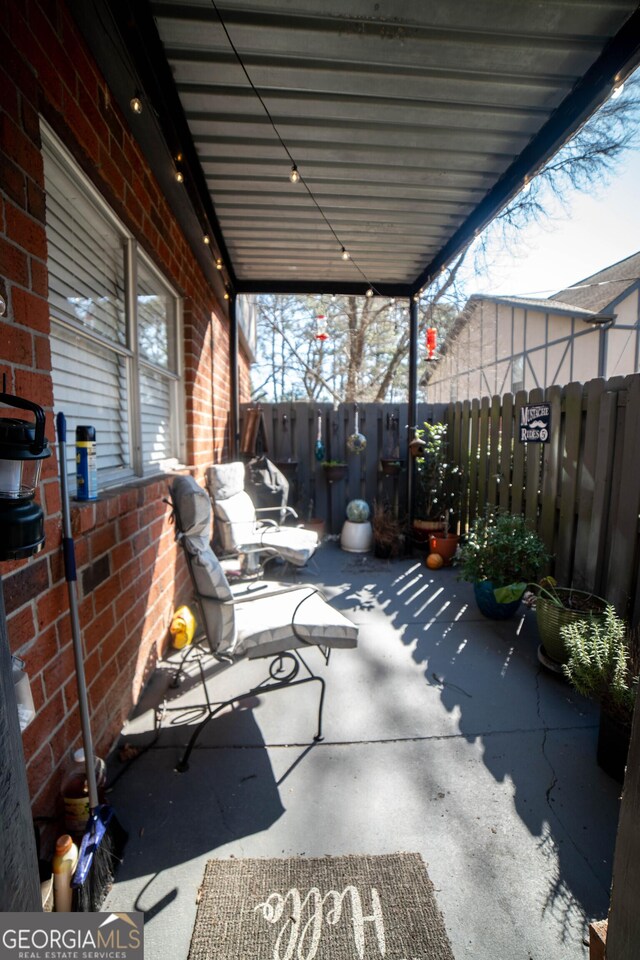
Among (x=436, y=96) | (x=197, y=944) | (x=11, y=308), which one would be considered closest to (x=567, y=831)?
(x=197, y=944)

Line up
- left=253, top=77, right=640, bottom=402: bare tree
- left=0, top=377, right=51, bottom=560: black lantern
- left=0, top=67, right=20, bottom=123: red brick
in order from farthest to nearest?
left=253, top=77, right=640, bottom=402: bare tree, left=0, top=67, right=20, bottom=123: red brick, left=0, top=377, right=51, bottom=560: black lantern

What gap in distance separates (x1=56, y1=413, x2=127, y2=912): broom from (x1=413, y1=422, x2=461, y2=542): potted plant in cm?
398

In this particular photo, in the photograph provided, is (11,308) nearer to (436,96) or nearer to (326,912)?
(326,912)

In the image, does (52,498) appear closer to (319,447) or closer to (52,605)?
(52,605)

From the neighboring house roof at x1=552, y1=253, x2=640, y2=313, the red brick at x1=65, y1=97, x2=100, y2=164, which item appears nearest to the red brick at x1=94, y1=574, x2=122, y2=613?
the red brick at x1=65, y1=97, x2=100, y2=164

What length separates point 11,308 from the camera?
111 cm

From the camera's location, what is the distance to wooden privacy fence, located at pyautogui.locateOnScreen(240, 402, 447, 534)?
5438mm

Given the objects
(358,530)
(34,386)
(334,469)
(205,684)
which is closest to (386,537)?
(358,530)

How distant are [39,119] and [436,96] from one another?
5.62 feet

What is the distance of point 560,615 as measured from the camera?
2264 millimetres

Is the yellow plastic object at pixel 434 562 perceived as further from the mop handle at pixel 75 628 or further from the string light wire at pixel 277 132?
the mop handle at pixel 75 628

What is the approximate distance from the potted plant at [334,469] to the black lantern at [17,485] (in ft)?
14.6

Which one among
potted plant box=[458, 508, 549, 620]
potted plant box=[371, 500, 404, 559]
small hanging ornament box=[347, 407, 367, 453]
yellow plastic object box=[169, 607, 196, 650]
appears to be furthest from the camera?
small hanging ornament box=[347, 407, 367, 453]

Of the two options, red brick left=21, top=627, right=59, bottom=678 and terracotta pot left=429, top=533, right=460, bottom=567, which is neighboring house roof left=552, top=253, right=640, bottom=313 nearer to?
terracotta pot left=429, top=533, right=460, bottom=567
